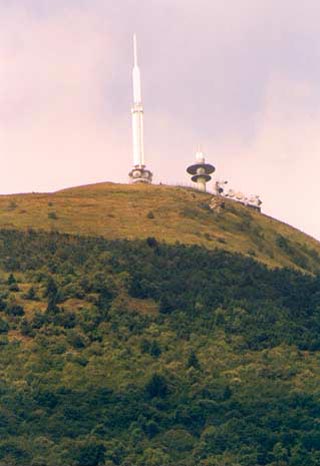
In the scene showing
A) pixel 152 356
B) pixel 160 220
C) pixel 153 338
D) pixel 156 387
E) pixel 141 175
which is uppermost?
pixel 141 175

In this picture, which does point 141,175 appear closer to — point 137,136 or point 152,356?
point 137,136

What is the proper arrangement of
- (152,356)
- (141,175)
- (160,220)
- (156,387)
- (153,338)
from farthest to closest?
1. (141,175)
2. (160,220)
3. (153,338)
4. (152,356)
5. (156,387)

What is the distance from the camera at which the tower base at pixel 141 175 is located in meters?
93.2

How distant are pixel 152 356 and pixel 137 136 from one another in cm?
3590

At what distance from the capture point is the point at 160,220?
264 ft

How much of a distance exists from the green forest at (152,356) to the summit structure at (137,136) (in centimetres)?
1773

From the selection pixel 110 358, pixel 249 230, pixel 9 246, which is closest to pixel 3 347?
pixel 110 358

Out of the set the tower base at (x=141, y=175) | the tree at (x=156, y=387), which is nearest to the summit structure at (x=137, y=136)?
the tower base at (x=141, y=175)

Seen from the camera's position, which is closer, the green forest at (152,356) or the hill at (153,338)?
the green forest at (152,356)

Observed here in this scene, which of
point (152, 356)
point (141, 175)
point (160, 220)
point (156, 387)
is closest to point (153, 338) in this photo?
point (152, 356)

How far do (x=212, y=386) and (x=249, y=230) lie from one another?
32316 mm

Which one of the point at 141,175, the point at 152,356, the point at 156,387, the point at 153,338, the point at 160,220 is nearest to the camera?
the point at 156,387

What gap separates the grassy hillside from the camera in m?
76.4

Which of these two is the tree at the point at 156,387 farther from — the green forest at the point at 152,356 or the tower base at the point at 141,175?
the tower base at the point at 141,175
